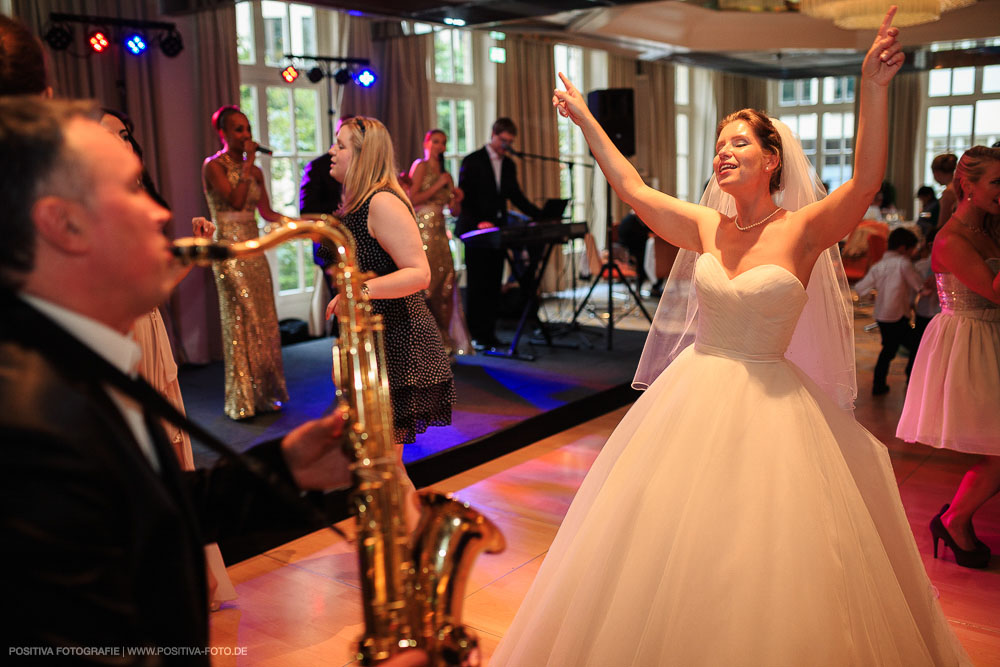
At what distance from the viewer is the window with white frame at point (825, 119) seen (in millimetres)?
16219

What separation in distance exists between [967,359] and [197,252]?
11.4 feet

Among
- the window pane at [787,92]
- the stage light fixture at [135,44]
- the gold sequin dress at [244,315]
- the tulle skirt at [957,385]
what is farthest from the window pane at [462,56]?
the window pane at [787,92]

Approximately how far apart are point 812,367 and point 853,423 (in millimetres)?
322

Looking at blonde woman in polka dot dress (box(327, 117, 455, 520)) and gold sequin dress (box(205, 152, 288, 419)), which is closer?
blonde woman in polka dot dress (box(327, 117, 455, 520))

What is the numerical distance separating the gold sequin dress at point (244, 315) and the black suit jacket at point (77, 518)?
430 cm

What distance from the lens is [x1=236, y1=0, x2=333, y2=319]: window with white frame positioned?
7957 millimetres

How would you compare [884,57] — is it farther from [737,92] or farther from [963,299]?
[737,92]

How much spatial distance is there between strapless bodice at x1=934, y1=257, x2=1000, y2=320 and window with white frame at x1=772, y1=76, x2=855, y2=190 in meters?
13.3

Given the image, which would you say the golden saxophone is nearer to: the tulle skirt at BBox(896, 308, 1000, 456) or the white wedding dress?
the white wedding dress

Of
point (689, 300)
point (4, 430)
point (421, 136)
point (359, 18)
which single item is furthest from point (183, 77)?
point (4, 430)

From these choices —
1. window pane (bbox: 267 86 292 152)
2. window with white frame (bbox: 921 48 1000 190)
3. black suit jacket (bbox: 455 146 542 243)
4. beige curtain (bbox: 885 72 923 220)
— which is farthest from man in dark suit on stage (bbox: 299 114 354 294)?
window with white frame (bbox: 921 48 1000 190)

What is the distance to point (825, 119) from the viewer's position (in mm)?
16531

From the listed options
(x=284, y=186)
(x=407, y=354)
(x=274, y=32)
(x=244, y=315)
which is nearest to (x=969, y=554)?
(x=407, y=354)

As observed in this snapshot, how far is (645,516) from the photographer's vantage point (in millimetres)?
2262
